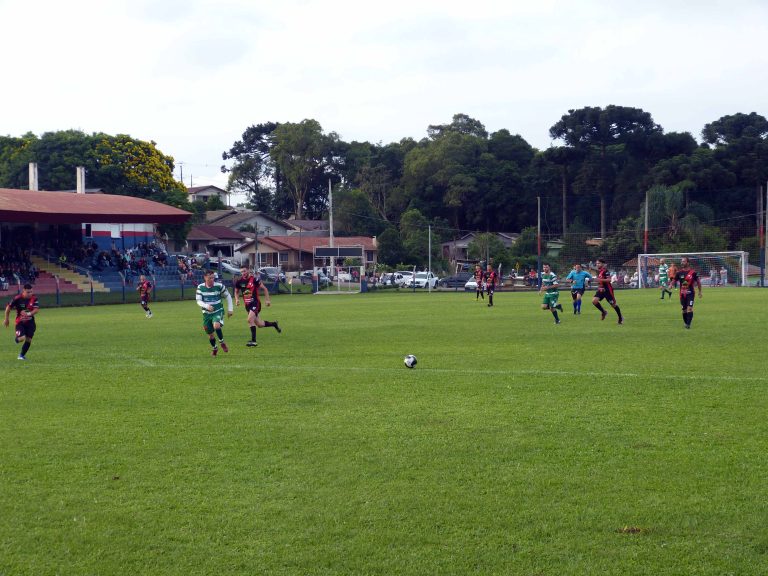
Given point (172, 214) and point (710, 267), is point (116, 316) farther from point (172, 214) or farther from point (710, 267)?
point (710, 267)

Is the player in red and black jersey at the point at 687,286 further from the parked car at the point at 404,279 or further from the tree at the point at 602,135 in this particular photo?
the tree at the point at 602,135

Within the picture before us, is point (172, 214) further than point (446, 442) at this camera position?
Yes

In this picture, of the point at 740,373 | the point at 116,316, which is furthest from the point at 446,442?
the point at 116,316

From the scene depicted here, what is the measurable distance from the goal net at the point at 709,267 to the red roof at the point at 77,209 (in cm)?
3075

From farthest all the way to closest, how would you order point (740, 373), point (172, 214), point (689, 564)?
point (172, 214) < point (740, 373) < point (689, 564)

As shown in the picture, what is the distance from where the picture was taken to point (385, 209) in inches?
3669

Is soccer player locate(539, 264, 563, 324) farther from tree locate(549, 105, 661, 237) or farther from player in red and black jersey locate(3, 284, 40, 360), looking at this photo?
tree locate(549, 105, 661, 237)

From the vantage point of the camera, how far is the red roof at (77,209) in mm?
49156

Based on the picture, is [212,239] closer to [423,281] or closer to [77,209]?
[423,281]

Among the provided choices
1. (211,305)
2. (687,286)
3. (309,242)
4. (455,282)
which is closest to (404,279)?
(455,282)

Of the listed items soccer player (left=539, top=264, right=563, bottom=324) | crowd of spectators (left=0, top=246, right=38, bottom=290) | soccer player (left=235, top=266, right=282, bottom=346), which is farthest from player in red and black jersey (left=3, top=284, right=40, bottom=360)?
crowd of spectators (left=0, top=246, right=38, bottom=290)

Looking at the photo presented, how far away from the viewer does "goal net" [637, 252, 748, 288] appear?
55531 mm

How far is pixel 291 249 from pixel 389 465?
76784 mm

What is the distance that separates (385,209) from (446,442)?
8426cm
